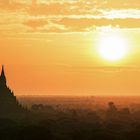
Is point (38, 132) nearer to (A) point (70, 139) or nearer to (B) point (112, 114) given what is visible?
(A) point (70, 139)

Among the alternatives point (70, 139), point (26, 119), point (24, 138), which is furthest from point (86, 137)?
point (26, 119)

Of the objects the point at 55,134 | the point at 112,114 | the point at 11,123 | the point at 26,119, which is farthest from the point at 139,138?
the point at 112,114

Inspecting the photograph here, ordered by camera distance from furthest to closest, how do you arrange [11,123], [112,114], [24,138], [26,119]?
[112,114], [26,119], [11,123], [24,138]

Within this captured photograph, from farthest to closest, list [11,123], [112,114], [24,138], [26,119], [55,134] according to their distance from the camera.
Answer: [112,114] → [26,119] → [11,123] → [55,134] → [24,138]

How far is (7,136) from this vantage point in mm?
90500

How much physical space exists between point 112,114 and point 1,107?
6263 cm

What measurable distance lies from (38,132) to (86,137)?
7.31 m

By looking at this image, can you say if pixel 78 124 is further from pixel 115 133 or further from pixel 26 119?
pixel 115 133

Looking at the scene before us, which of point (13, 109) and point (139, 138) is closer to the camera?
point (139, 138)

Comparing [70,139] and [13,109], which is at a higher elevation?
[13,109]

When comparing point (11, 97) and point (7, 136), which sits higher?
point (11, 97)

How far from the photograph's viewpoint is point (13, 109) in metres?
122

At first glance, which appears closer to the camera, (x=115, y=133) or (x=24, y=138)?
(x=24, y=138)

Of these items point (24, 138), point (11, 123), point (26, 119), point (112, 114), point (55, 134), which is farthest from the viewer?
point (112, 114)
